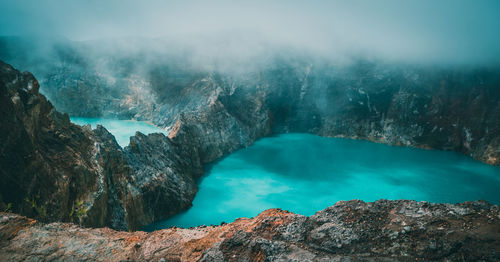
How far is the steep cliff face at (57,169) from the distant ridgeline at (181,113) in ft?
0.21

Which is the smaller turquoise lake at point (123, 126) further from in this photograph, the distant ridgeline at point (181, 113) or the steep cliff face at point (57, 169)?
the steep cliff face at point (57, 169)

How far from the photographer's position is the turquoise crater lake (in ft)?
99.1

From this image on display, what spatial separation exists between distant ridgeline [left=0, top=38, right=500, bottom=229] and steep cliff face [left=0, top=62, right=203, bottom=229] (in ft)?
0.21

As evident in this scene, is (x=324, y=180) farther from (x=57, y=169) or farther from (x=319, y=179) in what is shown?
(x=57, y=169)

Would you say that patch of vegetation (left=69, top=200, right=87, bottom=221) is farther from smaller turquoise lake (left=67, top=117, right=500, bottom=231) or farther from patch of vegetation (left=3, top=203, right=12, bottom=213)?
smaller turquoise lake (left=67, top=117, right=500, bottom=231)

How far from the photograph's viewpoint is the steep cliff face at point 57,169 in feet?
28.6

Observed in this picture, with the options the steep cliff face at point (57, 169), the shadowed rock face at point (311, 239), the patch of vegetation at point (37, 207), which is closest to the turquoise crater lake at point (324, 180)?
the steep cliff face at point (57, 169)

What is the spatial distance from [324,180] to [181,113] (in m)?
24.0

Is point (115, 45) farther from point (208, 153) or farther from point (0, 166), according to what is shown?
point (0, 166)

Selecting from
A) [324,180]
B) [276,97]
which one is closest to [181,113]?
[324,180]

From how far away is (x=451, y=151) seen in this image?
5278 cm

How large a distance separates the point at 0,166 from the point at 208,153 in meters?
34.9

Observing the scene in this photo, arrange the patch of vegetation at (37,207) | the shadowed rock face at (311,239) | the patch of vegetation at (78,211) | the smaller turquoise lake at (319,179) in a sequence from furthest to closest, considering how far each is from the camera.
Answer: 1. the smaller turquoise lake at (319,179)
2. the patch of vegetation at (78,211)
3. the patch of vegetation at (37,207)
4. the shadowed rock face at (311,239)

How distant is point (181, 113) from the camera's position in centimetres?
4078
